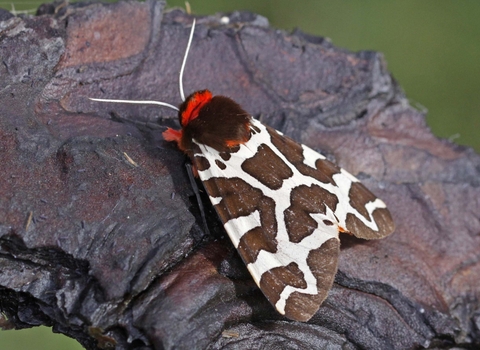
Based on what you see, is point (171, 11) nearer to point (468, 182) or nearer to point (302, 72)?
point (302, 72)

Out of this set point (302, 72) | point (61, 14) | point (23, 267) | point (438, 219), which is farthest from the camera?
point (302, 72)

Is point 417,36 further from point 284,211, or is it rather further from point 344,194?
point 284,211

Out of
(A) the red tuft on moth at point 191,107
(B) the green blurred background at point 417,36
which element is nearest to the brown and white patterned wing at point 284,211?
(A) the red tuft on moth at point 191,107

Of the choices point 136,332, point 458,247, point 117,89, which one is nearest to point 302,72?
point 117,89

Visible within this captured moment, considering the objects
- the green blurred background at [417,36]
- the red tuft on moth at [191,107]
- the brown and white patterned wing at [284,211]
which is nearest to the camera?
the brown and white patterned wing at [284,211]

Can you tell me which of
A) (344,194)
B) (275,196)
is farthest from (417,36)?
(275,196)

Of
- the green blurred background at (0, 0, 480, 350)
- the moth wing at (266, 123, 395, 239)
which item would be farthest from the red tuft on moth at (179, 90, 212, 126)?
the green blurred background at (0, 0, 480, 350)

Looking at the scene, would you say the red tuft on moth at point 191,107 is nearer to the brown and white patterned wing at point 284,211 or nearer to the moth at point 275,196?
the moth at point 275,196

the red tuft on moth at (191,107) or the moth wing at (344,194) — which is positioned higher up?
the red tuft on moth at (191,107)
